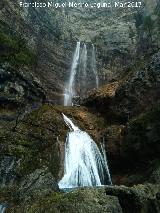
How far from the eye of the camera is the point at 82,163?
28.9 meters

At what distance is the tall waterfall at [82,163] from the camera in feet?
88.1

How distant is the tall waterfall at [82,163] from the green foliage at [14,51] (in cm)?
1462

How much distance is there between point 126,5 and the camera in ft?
234

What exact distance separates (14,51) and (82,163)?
22.6 meters

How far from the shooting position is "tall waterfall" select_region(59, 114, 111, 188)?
26.9 metres

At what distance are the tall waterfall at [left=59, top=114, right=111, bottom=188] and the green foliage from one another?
14623 millimetres

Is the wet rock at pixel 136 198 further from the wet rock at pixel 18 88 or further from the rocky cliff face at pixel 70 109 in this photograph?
the wet rock at pixel 18 88

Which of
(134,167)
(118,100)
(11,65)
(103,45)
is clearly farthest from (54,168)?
(103,45)

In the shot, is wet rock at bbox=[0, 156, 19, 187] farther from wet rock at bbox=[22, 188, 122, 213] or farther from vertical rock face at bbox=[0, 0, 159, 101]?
vertical rock face at bbox=[0, 0, 159, 101]

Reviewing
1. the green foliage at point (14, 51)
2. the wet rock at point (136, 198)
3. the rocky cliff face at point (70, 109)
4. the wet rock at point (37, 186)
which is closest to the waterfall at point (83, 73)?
the rocky cliff face at point (70, 109)

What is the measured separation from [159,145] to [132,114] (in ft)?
23.6

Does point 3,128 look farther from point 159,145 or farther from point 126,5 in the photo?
point 126,5

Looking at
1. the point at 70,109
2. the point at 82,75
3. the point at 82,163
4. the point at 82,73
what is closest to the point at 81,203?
the point at 82,163

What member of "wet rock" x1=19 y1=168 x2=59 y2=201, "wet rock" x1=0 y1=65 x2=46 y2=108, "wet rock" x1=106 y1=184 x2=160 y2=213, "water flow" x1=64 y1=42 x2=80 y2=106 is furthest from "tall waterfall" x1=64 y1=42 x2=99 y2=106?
"wet rock" x1=106 y1=184 x2=160 y2=213
